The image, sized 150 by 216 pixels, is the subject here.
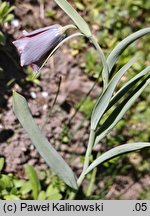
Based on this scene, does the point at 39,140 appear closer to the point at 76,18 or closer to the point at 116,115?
the point at 116,115

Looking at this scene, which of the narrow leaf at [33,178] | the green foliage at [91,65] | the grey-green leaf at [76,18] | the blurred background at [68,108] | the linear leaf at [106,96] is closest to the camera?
the grey-green leaf at [76,18]

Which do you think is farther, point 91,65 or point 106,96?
point 91,65

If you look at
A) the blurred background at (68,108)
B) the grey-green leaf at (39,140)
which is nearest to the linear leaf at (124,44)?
the grey-green leaf at (39,140)

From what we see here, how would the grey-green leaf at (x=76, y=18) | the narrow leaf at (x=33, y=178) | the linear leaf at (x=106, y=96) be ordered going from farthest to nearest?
the narrow leaf at (x=33, y=178) → the linear leaf at (x=106, y=96) → the grey-green leaf at (x=76, y=18)

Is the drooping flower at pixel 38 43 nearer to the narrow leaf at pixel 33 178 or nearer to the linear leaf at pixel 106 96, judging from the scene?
the linear leaf at pixel 106 96

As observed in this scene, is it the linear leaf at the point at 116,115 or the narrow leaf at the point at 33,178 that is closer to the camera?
the linear leaf at the point at 116,115

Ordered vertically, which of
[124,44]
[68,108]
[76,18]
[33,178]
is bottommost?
[68,108]

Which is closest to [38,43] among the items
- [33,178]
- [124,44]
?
[124,44]

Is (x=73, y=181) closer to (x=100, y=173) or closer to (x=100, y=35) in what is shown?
(x=100, y=173)
